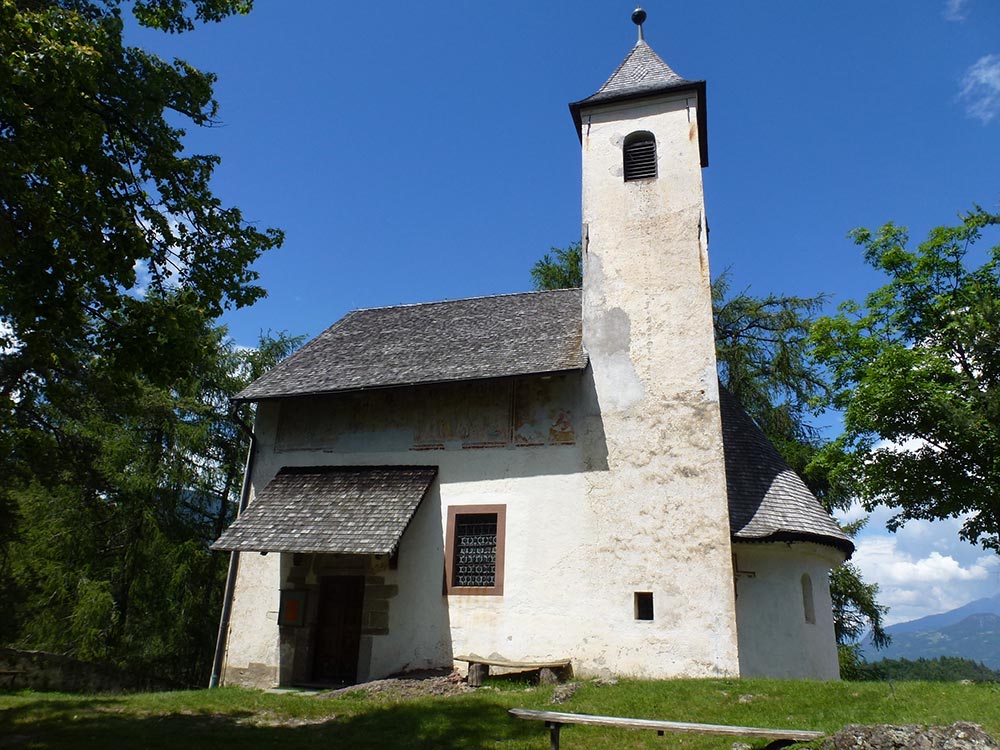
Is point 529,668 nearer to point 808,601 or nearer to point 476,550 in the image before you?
point 476,550

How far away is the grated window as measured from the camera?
42.4 feet

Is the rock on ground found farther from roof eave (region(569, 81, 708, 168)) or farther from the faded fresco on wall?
roof eave (region(569, 81, 708, 168))

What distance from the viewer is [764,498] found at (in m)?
13.0

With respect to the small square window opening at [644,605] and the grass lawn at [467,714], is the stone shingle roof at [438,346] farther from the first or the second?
the grass lawn at [467,714]

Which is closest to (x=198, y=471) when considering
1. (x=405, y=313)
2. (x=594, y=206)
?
(x=405, y=313)

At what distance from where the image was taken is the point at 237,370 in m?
24.2

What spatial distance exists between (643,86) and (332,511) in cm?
1146

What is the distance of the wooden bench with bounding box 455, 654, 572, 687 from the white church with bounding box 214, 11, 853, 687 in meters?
0.21

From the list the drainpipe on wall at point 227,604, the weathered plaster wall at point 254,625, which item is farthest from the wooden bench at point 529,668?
the drainpipe on wall at point 227,604

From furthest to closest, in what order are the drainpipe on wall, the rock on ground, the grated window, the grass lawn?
the drainpipe on wall → the grated window → the grass lawn → the rock on ground

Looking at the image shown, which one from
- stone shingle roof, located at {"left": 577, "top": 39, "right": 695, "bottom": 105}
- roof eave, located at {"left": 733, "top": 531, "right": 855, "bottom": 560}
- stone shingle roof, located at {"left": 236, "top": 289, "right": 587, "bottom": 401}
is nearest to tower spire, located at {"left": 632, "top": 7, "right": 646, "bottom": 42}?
stone shingle roof, located at {"left": 577, "top": 39, "right": 695, "bottom": 105}

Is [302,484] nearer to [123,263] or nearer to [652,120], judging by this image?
[123,263]

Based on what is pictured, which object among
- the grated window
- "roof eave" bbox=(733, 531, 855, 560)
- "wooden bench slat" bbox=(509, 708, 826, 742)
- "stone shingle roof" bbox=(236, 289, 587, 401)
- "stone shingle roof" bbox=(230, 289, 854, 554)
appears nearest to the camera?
"wooden bench slat" bbox=(509, 708, 826, 742)

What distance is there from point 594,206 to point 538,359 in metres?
3.80
